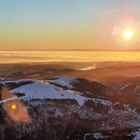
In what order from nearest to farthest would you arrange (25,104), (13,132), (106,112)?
(13,132), (25,104), (106,112)

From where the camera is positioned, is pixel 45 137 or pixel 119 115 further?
pixel 119 115

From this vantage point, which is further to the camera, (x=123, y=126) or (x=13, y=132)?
(x=123, y=126)

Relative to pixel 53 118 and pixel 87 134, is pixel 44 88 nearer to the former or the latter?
pixel 53 118

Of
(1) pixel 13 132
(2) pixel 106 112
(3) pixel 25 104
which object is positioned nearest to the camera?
(1) pixel 13 132

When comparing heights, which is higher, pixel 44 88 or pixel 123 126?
pixel 44 88

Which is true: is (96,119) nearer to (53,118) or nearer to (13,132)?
(53,118)

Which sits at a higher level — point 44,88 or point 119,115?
point 44,88

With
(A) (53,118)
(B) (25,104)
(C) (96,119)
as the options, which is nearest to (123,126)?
(C) (96,119)

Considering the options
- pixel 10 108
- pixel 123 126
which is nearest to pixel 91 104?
pixel 123 126
